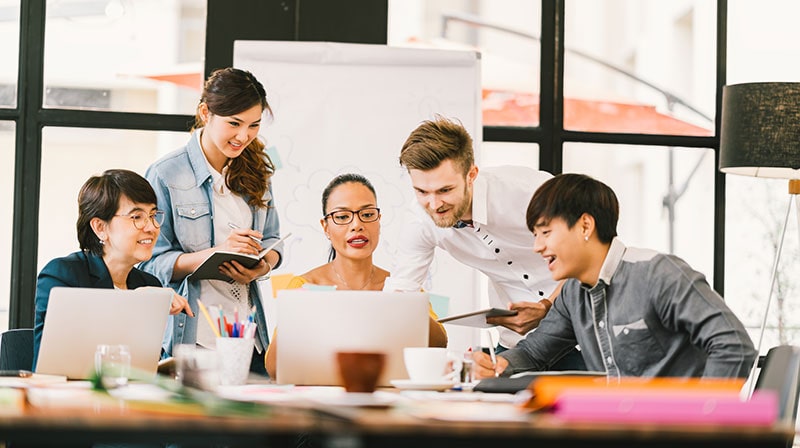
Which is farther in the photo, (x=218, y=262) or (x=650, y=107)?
(x=650, y=107)

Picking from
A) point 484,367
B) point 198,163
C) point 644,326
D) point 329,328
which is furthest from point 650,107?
point 329,328

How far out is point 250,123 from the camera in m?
3.42

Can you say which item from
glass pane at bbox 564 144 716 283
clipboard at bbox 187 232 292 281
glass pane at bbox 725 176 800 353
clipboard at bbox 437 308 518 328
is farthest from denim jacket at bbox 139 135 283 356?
glass pane at bbox 725 176 800 353

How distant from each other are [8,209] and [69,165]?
1.05ft

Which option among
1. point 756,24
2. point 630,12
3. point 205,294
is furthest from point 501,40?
point 205,294

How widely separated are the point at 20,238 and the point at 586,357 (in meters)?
2.72

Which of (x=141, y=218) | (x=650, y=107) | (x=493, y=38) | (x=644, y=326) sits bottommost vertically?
(x=644, y=326)

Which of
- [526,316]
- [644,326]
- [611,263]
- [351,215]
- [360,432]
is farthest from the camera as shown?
[351,215]

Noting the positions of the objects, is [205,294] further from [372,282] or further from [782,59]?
[782,59]

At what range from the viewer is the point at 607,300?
2500 mm

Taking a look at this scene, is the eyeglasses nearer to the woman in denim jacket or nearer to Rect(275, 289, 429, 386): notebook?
the woman in denim jacket

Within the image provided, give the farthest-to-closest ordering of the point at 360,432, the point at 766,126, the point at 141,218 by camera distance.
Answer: the point at 766,126 → the point at 141,218 → the point at 360,432

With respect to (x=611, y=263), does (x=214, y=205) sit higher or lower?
higher

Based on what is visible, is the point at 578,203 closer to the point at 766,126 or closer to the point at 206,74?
the point at 766,126
